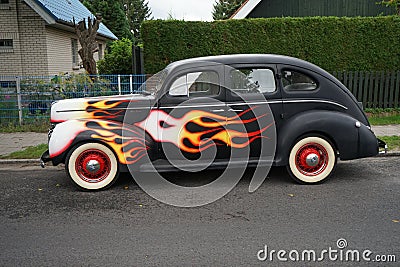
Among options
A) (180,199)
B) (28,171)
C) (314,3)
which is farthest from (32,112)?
(314,3)

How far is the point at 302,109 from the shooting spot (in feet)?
20.2

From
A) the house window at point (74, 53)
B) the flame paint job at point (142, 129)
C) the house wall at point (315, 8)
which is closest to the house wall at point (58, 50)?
the house window at point (74, 53)

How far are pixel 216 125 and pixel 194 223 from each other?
1.71 metres

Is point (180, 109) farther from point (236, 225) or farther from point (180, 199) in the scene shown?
point (236, 225)

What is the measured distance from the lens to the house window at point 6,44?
16.3 metres

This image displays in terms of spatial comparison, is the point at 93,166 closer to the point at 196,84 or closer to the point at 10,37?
the point at 196,84

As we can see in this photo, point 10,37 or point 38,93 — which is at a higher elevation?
point 10,37

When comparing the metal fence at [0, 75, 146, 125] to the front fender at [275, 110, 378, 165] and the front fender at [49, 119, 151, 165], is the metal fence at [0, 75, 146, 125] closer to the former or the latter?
the front fender at [49, 119, 151, 165]

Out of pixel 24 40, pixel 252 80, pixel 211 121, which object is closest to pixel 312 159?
pixel 252 80

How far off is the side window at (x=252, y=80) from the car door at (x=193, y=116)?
22 centimetres

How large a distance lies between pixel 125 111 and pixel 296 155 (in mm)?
2580

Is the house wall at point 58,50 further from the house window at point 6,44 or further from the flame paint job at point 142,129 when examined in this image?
the flame paint job at point 142,129

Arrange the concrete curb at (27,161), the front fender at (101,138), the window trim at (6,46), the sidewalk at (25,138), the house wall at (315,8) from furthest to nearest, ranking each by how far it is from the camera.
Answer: the house wall at (315,8), the window trim at (6,46), the sidewalk at (25,138), the concrete curb at (27,161), the front fender at (101,138)

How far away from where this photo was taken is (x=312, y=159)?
241 inches
